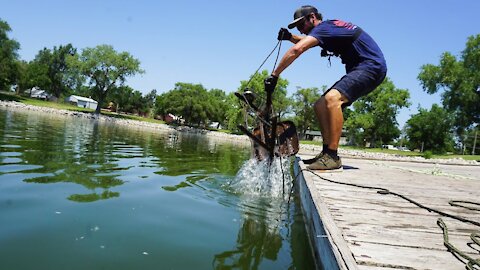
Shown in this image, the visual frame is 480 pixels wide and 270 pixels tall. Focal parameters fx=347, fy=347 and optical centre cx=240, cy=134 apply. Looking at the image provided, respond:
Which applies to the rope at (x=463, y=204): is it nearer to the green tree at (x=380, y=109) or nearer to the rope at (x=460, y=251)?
the rope at (x=460, y=251)

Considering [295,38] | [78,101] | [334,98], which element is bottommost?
[334,98]

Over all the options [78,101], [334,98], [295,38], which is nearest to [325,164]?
[334,98]

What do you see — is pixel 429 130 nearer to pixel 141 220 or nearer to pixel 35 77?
pixel 141 220

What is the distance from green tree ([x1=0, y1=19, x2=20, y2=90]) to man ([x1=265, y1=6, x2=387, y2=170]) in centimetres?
8269

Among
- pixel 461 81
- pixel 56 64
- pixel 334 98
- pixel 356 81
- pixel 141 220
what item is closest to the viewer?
pixel 141 220

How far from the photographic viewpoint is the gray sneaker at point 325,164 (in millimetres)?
5328

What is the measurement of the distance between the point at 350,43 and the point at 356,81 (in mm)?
600

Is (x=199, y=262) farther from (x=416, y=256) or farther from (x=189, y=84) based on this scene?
(x=189, y=84)

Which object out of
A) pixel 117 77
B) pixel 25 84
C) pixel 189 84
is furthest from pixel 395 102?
pixel 25 84

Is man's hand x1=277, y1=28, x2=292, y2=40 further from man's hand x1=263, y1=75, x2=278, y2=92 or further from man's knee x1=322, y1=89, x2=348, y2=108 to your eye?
man's knee x1=322, y1=89, x2=348, y2=108

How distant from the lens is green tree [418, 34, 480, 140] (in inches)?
1607

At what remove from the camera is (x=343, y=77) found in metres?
5.41

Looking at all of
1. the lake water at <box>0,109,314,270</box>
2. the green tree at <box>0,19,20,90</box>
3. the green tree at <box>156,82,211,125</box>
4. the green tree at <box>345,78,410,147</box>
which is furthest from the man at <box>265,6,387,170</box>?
the green tree at <box>0,19,20,90</box>

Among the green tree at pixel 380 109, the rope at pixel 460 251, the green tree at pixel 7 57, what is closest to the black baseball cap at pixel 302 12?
the rope at pixel 460 251
